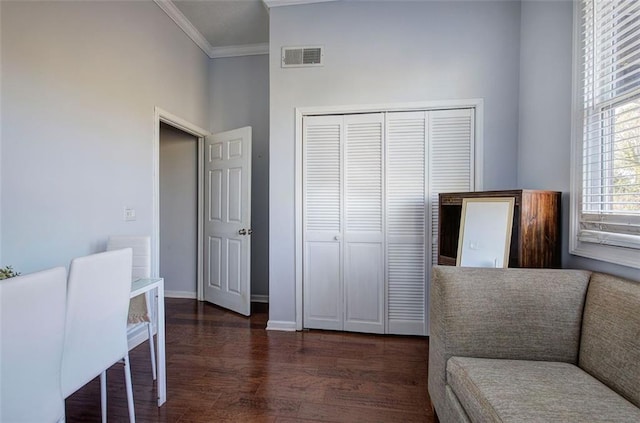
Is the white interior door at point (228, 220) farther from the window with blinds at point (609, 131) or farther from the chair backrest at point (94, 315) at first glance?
the window with blinds at point (609, 131)

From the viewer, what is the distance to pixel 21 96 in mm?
1529

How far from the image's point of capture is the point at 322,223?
8.78ft

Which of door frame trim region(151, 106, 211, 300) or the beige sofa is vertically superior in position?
door frame trim region(151, 106, 211, 300)

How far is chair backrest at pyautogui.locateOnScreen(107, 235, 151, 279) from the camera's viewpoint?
78.0 inches

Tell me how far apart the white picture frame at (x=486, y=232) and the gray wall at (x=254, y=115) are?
2.22m

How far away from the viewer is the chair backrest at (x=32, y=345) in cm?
83

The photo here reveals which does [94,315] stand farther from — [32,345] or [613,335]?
[613,335]

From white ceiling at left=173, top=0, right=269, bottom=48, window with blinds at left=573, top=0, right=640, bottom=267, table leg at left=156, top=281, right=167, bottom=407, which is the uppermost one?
white ceiling at left=173, top=0, right=269, bottom=48

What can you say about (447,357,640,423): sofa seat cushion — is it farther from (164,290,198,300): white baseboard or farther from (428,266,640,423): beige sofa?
(164,290,198,300): white baseboard

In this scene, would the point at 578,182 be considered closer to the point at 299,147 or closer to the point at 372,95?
the point at 372,95

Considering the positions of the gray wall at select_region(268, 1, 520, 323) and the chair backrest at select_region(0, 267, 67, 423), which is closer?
the chair backrest at select_region(0, 267, 67, 423)

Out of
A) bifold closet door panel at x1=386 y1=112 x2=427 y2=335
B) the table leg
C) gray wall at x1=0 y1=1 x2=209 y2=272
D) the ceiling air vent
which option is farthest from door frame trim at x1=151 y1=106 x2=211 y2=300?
bifold closet door panel at x1=386 y1=112 x2=427 y2=335

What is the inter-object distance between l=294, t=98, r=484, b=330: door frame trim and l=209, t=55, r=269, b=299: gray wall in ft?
2.96

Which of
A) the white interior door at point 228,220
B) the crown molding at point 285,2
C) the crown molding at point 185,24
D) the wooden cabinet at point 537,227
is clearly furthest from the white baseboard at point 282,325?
the crown molding at point 185,24
